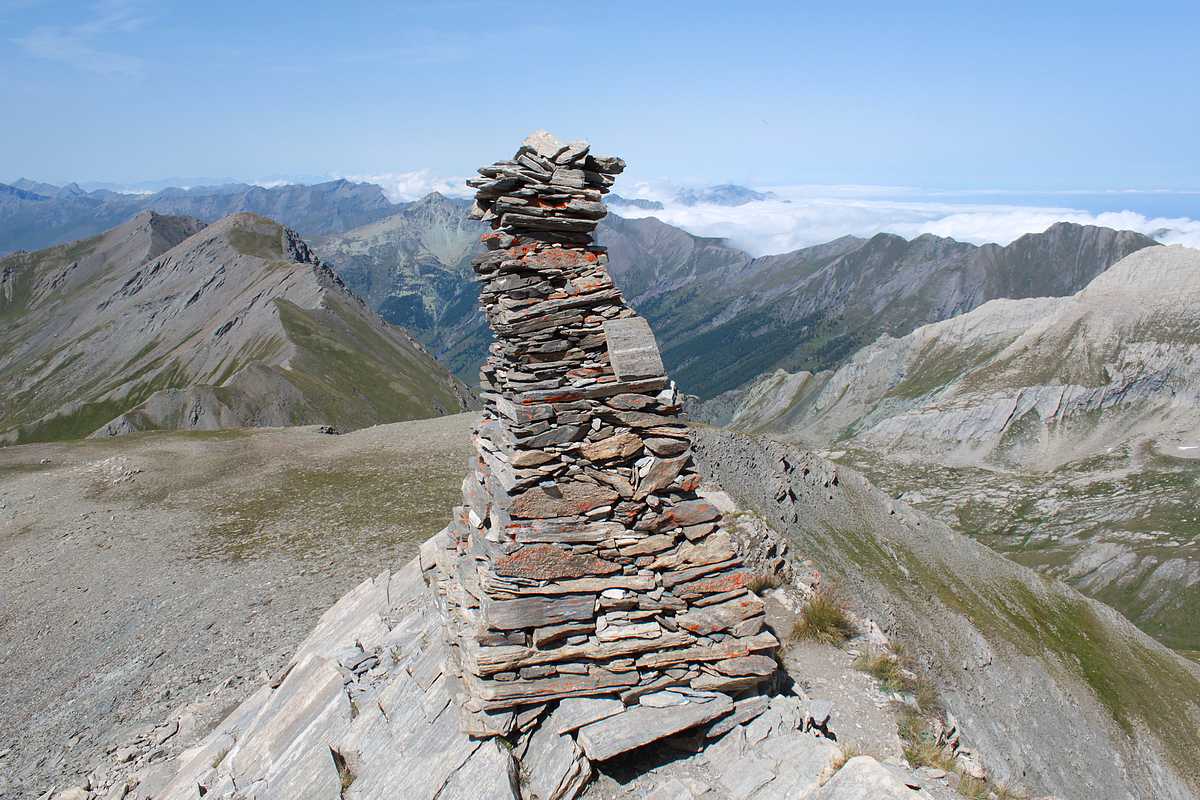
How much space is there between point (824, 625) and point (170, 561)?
1114 inches

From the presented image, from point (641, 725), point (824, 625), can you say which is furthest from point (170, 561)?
point (824, 625)

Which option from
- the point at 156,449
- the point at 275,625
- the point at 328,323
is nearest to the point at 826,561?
the point at 275,625

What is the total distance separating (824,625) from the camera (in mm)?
17453

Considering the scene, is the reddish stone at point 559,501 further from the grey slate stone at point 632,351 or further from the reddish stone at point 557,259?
the reddish stone at point 557,259

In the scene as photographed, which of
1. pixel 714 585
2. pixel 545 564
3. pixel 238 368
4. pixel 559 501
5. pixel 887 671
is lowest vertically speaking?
pixel 238 368

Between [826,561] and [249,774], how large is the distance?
26.5 m

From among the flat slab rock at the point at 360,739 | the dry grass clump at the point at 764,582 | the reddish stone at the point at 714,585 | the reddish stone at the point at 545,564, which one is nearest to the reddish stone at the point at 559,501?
the reddish stone at the point at 545,564

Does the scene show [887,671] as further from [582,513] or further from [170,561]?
[170,561]

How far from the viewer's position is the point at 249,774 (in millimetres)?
13688

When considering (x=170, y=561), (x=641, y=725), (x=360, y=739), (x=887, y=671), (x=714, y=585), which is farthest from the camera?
(x=170, y=561)

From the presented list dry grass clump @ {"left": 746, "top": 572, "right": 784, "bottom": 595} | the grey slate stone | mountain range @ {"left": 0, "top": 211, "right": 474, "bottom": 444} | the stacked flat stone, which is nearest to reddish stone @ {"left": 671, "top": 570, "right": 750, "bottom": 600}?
the stacked flat stone

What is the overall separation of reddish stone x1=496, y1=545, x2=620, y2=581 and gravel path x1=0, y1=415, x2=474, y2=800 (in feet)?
44.0

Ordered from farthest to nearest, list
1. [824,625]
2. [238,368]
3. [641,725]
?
[238,368] → [824,625] → [641,725]

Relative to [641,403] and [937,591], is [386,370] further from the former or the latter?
[641,403]
